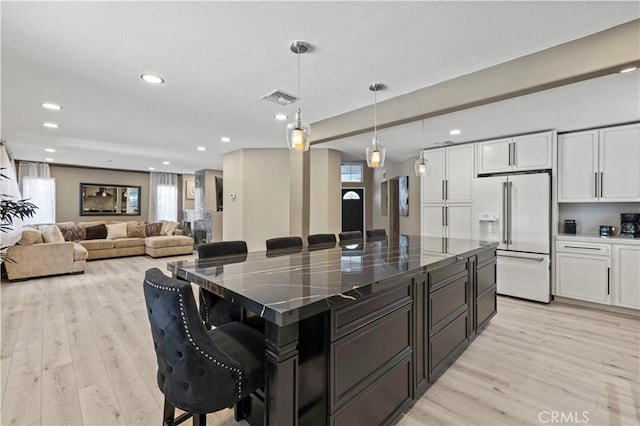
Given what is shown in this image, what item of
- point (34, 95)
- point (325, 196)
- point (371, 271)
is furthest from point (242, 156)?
point (371, 271)

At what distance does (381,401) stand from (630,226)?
429 centimetres

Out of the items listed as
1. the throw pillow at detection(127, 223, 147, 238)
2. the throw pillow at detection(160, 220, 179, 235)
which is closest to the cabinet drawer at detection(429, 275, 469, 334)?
the throw pillow at detection(160, 220, 179, 235)

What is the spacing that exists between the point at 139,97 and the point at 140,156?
4.14 metres

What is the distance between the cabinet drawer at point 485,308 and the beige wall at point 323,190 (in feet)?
9.29

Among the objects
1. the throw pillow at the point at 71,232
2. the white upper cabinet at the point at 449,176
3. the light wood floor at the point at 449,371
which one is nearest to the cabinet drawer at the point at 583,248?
the light wood floor at the point at 449,371

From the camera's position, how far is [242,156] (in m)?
5.71

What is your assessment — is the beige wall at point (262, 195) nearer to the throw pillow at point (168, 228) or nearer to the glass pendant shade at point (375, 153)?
the glass pendant shade at point (375, 153)

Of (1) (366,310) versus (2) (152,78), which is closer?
(1) (366,310)

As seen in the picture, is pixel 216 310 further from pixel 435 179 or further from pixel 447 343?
pixel 435 179

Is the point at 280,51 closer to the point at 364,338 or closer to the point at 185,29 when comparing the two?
the point at 185,29

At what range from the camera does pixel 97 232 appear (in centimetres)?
748

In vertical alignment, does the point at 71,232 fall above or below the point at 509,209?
below

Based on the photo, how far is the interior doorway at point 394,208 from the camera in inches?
269

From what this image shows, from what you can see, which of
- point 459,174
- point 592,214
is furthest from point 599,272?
point 459,174
